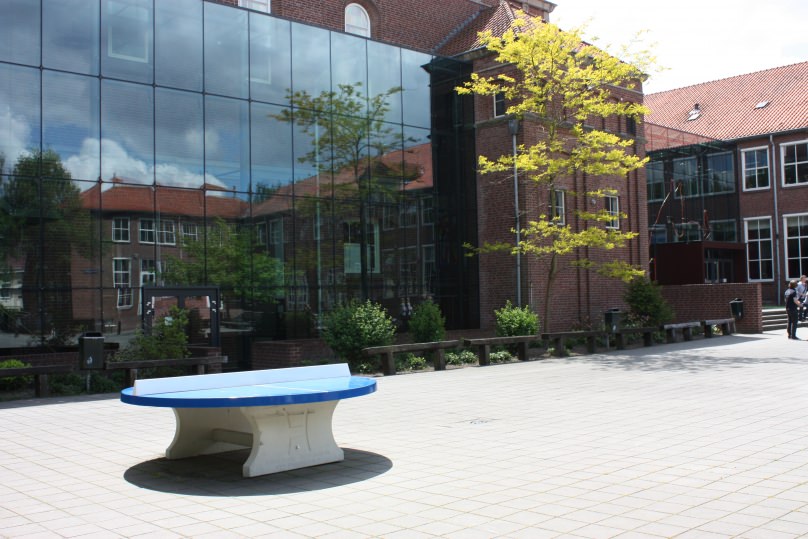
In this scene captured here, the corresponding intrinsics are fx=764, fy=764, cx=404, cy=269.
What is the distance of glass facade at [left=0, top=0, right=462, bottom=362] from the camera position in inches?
643

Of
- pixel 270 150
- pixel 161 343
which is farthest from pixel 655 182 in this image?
pixel 161 343

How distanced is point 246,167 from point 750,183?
105 feet

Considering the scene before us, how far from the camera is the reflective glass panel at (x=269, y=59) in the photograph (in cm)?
1989

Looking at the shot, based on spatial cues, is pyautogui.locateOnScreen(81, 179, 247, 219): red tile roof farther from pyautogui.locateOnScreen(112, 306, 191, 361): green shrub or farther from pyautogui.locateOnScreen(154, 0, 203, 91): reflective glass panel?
pyautogui.locateOnScreen(112, 306, 191, 361): green shrub

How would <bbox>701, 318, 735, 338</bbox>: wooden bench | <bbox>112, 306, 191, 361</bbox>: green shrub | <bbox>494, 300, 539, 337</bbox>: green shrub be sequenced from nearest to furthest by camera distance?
<bbox>112, 306, 191, 361</bbox>: green shrub
<bbox>494, 300, 539, 337</bbox>: green shrub
<bbox>701, 318, 735, 338</bbox>: wooden bench

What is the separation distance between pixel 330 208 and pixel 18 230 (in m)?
7.99

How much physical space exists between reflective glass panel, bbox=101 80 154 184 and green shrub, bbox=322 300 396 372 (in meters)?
5.48

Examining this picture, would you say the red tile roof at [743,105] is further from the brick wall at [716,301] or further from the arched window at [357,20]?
the arched window at [357,20]

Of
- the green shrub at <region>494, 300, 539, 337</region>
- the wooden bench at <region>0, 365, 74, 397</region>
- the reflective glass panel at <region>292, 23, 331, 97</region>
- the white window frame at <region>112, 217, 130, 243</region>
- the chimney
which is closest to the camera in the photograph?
the wooden bench at <region>0, 365, 74, 397</region>

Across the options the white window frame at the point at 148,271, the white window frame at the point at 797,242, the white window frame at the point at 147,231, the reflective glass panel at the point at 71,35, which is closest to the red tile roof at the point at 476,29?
the reflective glass panel at the point at 71,35

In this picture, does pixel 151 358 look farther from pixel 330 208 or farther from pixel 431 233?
pixel 431 233

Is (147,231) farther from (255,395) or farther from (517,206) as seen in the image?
(255,395)

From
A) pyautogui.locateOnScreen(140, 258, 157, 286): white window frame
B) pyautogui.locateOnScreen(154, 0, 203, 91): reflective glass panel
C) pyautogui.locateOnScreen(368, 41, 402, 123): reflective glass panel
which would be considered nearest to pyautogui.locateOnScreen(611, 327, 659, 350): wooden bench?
pyautogui.locateOnScreen(368, 41, 402, 123): reflective glass panel

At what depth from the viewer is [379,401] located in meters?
12.4
